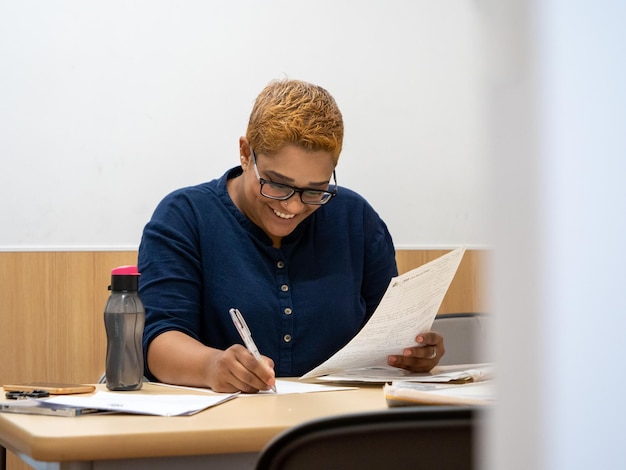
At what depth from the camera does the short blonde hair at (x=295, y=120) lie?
165 cm

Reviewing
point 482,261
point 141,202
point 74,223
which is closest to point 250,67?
point 141,202

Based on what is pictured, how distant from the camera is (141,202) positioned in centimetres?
257

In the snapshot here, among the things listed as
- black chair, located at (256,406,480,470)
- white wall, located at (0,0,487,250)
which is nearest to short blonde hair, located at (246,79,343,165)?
white wall, located at (0,0,487,250)

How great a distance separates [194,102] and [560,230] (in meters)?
2.51

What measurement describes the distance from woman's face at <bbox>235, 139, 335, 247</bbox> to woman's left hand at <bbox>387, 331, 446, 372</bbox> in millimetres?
373

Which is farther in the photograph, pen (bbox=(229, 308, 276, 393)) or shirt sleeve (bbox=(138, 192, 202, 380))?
shirt sleeve (bbox=(138, 192, 202, 380))

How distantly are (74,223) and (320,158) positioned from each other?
1138mm

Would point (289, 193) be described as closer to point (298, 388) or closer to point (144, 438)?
point (298, 388)

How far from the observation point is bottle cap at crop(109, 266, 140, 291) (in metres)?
1.34

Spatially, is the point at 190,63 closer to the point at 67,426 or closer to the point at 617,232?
the point at 67,426

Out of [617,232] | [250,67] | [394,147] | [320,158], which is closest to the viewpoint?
[617,232]

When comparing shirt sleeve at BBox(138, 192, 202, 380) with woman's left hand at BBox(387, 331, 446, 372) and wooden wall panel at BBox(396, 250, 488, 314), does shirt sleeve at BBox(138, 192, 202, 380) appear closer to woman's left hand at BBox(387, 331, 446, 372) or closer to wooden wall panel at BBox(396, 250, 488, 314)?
woman's left hand at BBox(387, 331, 446, 372)

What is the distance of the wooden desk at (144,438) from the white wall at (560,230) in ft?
2.55

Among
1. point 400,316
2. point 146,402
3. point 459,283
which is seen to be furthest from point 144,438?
point 459,283
